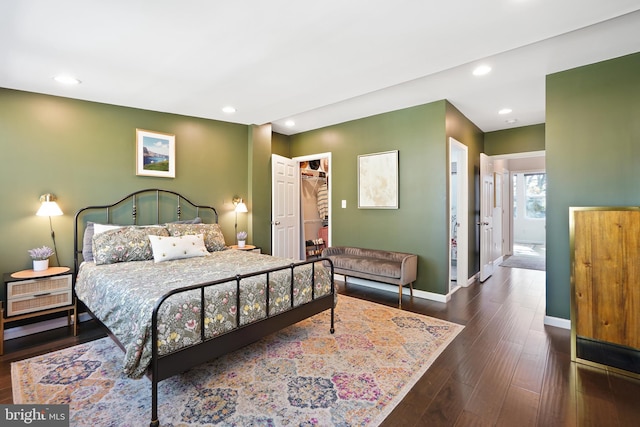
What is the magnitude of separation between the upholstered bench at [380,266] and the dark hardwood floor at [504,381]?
611 millimetres

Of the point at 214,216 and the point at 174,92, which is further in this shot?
the point at 214,216

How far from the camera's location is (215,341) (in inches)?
75.3

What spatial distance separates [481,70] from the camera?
2.99 m

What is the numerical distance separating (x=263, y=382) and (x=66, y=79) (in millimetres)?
3448

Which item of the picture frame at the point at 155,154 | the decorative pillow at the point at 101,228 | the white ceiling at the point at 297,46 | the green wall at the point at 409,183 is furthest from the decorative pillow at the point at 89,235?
the green wall at the point at 409,183

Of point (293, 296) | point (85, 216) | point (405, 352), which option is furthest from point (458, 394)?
point (85, 216)

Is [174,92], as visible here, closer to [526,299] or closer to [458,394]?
[458,394]

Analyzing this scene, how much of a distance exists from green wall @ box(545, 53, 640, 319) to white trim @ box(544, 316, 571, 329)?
42 millimetres

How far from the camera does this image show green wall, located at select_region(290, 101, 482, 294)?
12.7 ft

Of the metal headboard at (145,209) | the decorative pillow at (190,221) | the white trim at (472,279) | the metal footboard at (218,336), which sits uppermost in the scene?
the metal headboard at (145,209)

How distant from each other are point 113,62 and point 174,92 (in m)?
0.76

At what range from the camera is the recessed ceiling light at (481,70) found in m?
2.93

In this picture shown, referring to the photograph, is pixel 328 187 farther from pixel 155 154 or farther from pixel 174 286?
pixel 174 286

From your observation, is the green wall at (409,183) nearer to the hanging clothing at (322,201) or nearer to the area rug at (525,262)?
the hanging clothing at (322,201)
